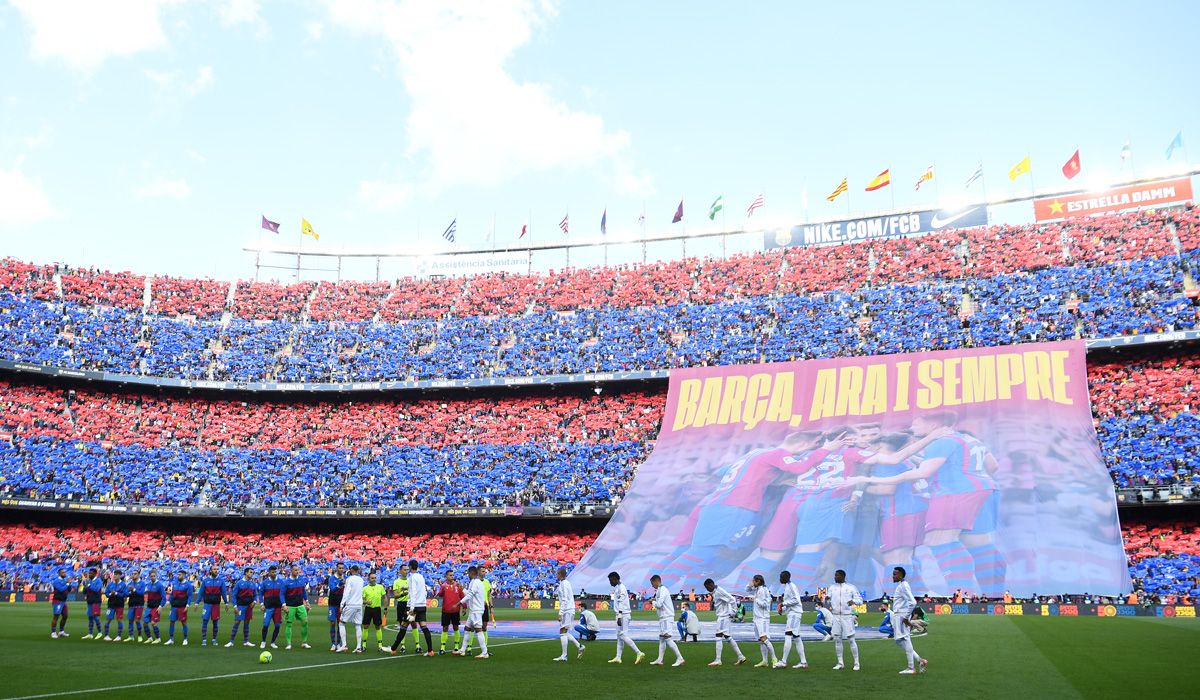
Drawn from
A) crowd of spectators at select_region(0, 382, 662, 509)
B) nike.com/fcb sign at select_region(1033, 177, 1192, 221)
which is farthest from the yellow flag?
crowd of spectators at select_region(0, 382, 662, 509)

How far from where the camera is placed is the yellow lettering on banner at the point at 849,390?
1802 inches

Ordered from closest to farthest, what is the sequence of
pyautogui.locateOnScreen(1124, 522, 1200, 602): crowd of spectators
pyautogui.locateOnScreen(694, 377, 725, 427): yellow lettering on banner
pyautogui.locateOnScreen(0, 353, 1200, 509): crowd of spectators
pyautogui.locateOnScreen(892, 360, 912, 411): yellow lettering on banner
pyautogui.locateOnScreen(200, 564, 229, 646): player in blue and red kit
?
pyautogui.locateOnScreen(200, 564, 229, 646): player in blue and red kit
pyautogui.locateOnScreen(1124, 522, 1200, 602): crowd of spectators
pyautogui.locateOnScreen(892, 360, 912, 411): yellow lettering on banner
pyautogui.locateOnScreen(0, 353, 1200, 509): crowd of spectators
pyautogui.locateOnScreen(694, 377, 725, 427): yellow lettering on banner

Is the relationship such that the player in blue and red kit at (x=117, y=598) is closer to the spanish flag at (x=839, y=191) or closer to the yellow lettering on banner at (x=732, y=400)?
the yellow lettering on banner at (x=732, y=400)

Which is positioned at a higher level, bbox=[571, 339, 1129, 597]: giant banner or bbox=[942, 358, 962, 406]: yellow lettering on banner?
bbox=[942, 358, 962, 406]: yellow lettering on banner

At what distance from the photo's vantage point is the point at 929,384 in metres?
45.1

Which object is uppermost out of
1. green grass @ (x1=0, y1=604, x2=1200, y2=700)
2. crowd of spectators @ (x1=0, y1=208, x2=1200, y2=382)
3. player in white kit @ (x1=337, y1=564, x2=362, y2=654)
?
crowd of spectators @ (x1=0, y1=208, x2=1200, y2=382)

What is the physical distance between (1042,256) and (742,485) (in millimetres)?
24518

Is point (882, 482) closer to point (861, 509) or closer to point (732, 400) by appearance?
point (861, 509)

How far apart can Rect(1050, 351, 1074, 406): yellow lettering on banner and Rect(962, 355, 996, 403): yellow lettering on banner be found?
108 inches

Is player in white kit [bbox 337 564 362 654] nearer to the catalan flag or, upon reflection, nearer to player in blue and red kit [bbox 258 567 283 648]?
player in blue and red kit [bbox 258 567 283 648]

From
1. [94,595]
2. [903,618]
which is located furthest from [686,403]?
[903,618]

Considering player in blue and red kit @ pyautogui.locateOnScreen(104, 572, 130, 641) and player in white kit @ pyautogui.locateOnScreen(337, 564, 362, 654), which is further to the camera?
player in blue and red kit @ pyautogui.locateOnScreen(104, 572, 130, 641)

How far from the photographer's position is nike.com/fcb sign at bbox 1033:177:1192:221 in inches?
2116

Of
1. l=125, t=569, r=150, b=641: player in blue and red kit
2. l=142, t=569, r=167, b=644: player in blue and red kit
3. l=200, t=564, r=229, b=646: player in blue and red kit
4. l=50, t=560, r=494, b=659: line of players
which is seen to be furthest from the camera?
l=125, t=569, r=150, b=641: player in blue and red kit
